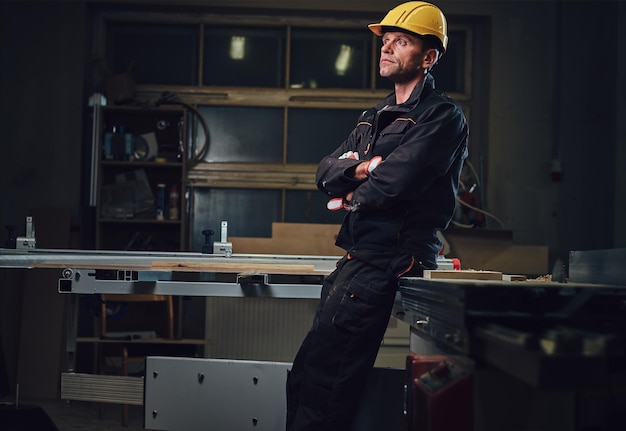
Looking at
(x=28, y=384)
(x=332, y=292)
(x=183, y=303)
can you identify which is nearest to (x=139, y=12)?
(x=183, y=303)

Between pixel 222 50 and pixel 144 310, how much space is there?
1866mm

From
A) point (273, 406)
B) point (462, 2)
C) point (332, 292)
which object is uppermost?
point (462, 2)

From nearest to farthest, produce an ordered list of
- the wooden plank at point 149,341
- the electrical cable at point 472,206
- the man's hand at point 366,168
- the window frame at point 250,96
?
the man's hand at point 366,168 < the wooden plank at point 149,341 < the electrical cable at point 472,206 < the window frame at point 250,96

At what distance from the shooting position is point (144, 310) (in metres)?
5.21

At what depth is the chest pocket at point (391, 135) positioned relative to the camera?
2264 mm

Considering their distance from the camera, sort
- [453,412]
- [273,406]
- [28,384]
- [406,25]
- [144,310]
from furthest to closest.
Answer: [144,310]
[28,384]
[273,406]
[406,25]
[453,412]

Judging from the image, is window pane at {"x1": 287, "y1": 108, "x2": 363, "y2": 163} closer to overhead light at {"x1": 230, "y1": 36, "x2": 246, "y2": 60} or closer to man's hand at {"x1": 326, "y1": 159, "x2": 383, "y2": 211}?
overhead light at {"x1": 230, "y1": 36, "x2": 246, "y2": 60}

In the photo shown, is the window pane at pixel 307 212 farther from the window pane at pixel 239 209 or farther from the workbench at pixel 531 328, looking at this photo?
the workbench at pixel 531 328

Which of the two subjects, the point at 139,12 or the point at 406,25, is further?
the point at 139,12

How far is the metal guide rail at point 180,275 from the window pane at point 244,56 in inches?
98.4

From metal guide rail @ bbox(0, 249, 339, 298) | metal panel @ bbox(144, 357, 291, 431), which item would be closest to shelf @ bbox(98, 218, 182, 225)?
metal guide rail @ bbox(0, 249, 339, 298)

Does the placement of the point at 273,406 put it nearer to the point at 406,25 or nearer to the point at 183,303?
the point at 406,25

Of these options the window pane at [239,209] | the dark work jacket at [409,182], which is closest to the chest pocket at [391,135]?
the dark work jacket at [409,182]

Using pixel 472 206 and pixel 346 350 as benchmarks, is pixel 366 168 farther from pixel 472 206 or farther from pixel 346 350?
pixel 472 206
